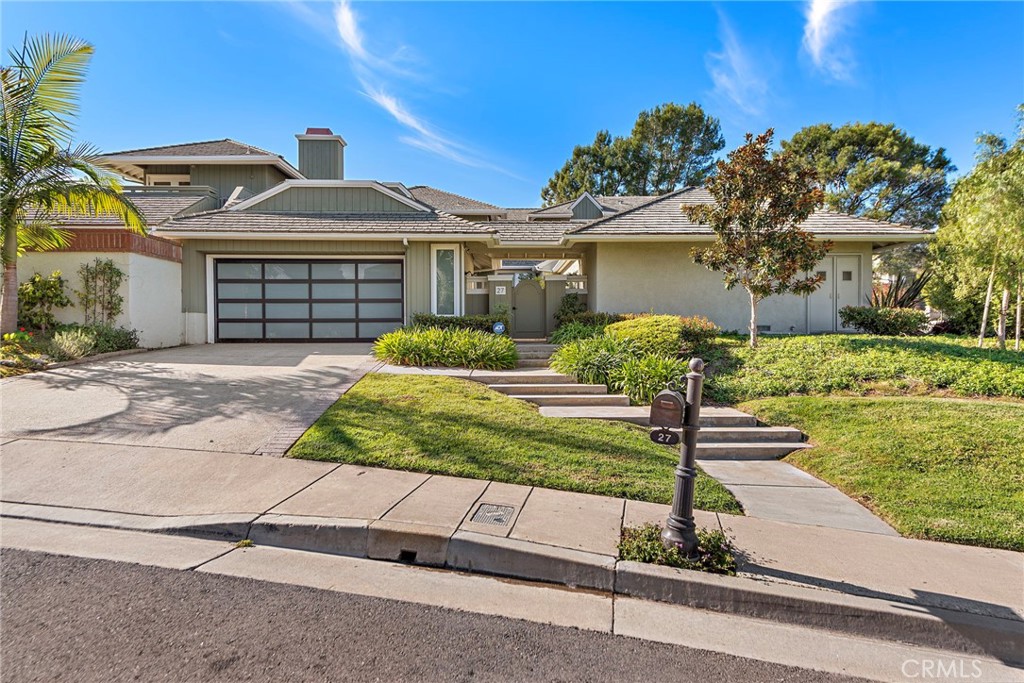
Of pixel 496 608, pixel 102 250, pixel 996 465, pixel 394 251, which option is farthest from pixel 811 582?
pixel 102 250

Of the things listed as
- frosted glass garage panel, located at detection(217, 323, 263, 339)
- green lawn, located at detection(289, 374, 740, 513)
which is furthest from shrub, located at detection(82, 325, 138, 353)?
green lawn, located at detection(289, 374, 740, 513)

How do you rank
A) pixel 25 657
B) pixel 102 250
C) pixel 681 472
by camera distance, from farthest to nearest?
pixel 102 250, pixel 681 472, pixel 25 657

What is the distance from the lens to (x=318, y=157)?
1834 cm

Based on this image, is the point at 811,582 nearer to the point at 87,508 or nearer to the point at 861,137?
the point at 87,508

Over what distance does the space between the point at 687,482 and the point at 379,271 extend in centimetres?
1228

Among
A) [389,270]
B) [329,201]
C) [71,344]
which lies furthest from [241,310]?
[71,344]

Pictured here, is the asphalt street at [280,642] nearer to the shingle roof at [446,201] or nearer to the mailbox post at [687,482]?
the mailbox post at [687,482]

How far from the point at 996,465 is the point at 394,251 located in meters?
12.6

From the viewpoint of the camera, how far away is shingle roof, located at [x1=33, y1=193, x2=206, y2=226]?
12781 mm

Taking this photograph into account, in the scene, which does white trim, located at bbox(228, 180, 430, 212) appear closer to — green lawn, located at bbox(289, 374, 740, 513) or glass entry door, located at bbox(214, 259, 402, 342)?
glass entry door, located at bbox(214, 259, 402, 342)

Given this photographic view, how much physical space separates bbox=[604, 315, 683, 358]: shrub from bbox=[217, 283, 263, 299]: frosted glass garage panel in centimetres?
993

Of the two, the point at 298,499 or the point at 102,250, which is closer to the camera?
the point at 298,499

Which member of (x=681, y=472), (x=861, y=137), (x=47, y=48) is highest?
(x=861, y=137)

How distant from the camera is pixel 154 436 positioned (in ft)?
18.9
